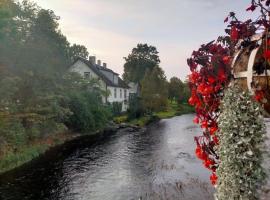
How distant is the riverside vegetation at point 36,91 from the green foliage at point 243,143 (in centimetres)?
1776

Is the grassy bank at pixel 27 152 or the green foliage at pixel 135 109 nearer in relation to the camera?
the grassy bank at pixel 27 152

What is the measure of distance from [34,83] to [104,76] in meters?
25.3

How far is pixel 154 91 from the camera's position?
199 feet

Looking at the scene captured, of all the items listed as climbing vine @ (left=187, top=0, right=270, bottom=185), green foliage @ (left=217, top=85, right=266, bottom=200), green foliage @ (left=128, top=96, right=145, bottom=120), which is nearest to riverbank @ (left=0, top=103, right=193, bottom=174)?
green foliage @ (left=128, top=96, right=145, bottom=120)

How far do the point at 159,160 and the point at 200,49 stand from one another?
18330mm

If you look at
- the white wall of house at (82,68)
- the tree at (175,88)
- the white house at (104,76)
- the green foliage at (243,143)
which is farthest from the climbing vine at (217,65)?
the tree at (175,88)

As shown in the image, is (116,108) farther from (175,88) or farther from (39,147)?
(175,88)

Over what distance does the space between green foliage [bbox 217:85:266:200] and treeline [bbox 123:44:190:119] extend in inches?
1783

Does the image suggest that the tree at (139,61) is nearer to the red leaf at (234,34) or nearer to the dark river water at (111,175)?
the dark river water at (111,175)

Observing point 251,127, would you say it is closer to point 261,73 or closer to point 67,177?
point 261,73

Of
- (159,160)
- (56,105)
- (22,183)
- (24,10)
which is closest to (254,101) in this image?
(22,183)

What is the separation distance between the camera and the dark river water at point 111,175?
566 inches

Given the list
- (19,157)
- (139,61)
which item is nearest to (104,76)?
(19,157)

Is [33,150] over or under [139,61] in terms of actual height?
under
